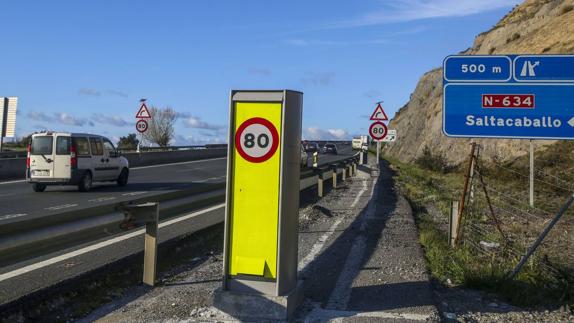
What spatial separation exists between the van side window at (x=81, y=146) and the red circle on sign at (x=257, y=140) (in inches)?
616

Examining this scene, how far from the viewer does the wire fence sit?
26.2 feet

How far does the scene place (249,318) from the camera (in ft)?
16.5

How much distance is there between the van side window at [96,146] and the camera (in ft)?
66.7

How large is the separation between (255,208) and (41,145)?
1643 centimetres

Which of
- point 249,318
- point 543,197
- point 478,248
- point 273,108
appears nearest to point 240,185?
point 273,108

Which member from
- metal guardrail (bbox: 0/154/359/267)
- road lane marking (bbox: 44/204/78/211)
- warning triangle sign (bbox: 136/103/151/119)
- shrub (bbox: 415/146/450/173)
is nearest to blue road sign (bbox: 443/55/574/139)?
metal guardrail (bbox: 0/154/359/267)

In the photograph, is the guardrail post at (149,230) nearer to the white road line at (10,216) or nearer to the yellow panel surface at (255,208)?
the yellow panel surface at (255,208)

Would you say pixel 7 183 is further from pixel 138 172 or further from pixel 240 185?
pixel 240 185

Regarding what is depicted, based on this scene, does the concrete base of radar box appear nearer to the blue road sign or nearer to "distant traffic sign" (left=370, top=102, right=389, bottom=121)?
the blue road sign

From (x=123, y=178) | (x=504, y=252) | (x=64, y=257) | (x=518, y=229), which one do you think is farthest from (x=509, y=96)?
(x=123, y=178)

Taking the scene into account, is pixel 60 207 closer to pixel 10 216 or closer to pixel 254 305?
pixel 10 216

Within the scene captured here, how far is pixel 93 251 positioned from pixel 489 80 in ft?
18.5

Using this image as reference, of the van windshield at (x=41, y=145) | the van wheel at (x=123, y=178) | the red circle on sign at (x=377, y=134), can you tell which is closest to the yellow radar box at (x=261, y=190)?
the van windshield at (x=41, y=145)

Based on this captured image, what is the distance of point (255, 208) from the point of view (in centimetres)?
514
